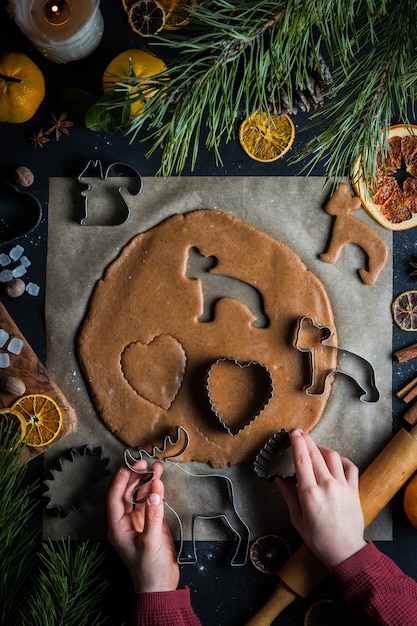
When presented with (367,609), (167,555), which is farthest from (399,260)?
(167,555)

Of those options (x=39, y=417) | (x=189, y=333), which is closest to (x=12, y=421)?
(x=39, y=417)

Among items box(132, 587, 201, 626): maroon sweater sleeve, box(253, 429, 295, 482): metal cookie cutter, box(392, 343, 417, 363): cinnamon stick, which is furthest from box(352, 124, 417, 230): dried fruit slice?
box(132, 587, 201, 626): maroon sweater sleeve

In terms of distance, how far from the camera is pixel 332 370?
1.85 metres

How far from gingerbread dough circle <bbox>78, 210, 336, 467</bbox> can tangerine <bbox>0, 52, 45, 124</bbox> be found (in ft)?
1.58

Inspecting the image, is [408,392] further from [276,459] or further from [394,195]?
[394,195]

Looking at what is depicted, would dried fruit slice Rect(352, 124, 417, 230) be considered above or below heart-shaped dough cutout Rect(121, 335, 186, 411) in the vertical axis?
above

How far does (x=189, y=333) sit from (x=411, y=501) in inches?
31.0

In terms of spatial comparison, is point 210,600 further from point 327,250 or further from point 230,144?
point 230,144

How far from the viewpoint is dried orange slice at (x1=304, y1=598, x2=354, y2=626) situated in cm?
181

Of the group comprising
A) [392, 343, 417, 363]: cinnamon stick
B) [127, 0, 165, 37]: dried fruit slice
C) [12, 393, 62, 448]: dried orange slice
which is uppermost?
[127, 0, 165, 37]: dried fruit slice

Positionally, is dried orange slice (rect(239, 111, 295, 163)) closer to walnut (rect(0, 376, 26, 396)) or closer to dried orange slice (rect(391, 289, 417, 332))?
dried orange slice (rect(391, 289, 417, 332))

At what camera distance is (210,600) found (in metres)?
1.85

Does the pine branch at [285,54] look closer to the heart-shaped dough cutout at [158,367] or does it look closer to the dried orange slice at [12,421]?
the heart-shaped dough cutout at [158,367]

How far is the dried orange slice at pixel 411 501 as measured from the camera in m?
1.75
